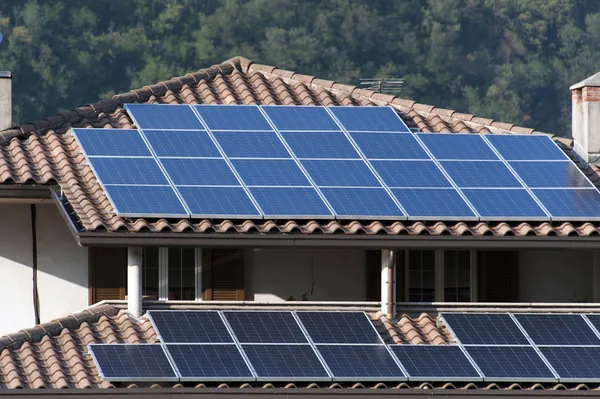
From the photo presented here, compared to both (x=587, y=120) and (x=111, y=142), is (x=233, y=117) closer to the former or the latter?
(x=111, y=142)

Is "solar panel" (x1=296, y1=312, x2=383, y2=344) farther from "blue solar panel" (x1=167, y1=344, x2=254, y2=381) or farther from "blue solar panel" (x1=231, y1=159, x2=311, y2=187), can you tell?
"blue solar panel" (x1=231, y1=159, x2=311, y2=187)

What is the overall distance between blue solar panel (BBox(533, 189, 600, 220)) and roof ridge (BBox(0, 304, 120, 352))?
7567mm

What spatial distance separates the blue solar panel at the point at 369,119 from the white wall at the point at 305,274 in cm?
270

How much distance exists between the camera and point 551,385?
2700 cm

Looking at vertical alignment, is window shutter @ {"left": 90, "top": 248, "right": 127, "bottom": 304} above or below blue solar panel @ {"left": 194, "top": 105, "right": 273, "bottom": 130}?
below

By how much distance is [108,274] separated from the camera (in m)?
30.2

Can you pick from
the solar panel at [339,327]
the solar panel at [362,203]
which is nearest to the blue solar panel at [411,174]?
the solar panel at [362,203]

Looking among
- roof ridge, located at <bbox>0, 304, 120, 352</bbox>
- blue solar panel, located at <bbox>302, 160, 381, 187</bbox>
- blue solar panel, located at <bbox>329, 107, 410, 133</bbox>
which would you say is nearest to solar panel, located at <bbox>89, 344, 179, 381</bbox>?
roof ridge, located at <bbox>0, 304, 120, 352</bbox>

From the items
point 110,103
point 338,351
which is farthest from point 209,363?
point 110,103

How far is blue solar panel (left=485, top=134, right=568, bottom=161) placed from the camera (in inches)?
1239

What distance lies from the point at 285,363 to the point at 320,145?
18.4 ft

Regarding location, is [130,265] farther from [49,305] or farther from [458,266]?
[458,266]

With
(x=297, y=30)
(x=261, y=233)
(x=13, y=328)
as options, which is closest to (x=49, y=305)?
(x=13, y=328)

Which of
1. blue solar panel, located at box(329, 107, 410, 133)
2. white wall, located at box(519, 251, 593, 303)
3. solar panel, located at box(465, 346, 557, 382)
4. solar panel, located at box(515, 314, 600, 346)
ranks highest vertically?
blue solar panel, located at box(329, 107, 410, 133)
